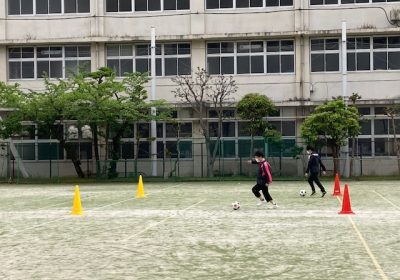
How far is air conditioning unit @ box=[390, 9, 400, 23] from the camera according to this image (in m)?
36.9

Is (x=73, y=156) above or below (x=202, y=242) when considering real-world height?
above

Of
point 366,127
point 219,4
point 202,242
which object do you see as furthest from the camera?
point 219,4

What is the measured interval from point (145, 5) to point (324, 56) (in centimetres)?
1214

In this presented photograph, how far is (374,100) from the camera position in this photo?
37.1m

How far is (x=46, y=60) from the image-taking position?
40.1 m

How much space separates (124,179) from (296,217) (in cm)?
2270

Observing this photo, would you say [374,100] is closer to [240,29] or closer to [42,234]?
[240,29]

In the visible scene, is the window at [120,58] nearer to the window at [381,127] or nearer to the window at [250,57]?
the window at [250,57]

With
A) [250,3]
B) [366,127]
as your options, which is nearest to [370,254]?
[366,127]

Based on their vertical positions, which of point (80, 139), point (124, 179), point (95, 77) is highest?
point (95, 77)

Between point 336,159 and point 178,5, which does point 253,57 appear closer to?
point 178,5

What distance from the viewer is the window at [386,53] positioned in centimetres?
3781

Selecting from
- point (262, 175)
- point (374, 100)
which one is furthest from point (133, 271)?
point (374, 100)

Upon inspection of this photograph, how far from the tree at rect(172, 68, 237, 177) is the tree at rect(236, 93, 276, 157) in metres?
1.45
